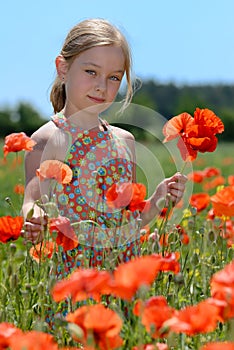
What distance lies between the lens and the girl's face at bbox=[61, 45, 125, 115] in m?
2.47

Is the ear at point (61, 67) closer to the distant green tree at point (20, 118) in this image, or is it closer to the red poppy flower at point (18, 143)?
the red poppy flower at point (18, 143)

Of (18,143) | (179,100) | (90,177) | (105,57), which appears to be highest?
(105,57)

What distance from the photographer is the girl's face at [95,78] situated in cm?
247

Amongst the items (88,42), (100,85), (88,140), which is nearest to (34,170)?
(88,140)

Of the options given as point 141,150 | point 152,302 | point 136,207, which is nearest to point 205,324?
point 152,302

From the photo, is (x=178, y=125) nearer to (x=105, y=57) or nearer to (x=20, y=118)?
(x=105, y=57)

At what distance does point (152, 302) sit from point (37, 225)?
2.40 ft

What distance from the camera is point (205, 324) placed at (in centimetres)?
130

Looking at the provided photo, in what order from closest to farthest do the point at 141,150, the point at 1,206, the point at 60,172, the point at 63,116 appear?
the point at 60,172
the point at 63,116
the point at 141,150
the point at 1,206

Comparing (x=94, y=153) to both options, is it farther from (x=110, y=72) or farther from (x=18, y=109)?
(x=18, y=109)

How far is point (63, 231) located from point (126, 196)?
0.70 ft

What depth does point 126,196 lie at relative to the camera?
2010 mm

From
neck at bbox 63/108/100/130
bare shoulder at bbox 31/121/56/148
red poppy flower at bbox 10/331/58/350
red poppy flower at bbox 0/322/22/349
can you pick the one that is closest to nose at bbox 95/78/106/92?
neck at bbox 63/108/100/130

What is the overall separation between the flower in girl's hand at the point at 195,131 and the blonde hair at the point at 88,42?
0.55 metres
